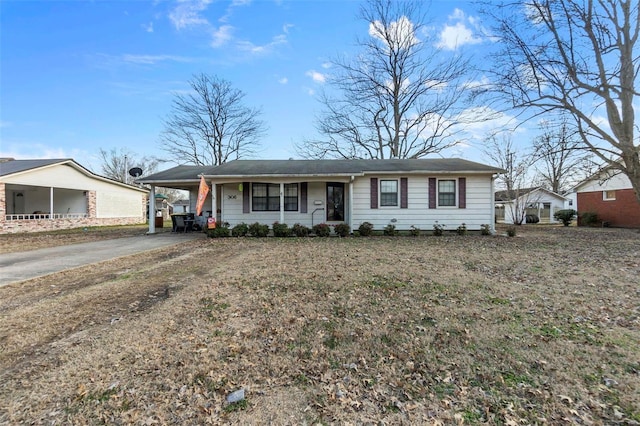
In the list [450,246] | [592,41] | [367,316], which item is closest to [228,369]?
[367,316]

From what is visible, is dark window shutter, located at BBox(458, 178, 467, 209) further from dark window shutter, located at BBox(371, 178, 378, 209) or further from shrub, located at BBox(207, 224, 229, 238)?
shrub, located at BBox(207, 224, 229, 238)

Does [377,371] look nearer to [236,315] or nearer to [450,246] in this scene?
[236,315]

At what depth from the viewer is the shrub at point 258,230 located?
41.8 ft

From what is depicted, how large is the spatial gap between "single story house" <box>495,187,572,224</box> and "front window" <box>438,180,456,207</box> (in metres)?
14.6

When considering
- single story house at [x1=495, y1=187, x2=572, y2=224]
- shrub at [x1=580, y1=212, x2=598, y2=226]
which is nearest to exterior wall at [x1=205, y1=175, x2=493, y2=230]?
shrub at [x1=580, y1=212, x2=598, y2=226]

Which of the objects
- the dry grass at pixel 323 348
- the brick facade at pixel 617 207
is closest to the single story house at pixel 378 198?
the dry grass at pixel 323 348

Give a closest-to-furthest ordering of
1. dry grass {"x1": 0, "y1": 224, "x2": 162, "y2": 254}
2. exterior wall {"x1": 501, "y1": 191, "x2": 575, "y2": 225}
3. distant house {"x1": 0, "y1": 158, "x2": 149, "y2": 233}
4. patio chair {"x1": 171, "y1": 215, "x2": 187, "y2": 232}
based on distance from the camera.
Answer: dry grass {"x1": 0, "y1": 224, "x2": 162, "y2": 254} < patio chair {"x1": 171, "y1": 215, "x2": 187, "y2": 232} < distant house {"x1": 0, "y1": 158, "x2": 149, "y2": 233} < exterior wall {"x1": 501, "y1": 191, "x2": 575, "y2": 225}

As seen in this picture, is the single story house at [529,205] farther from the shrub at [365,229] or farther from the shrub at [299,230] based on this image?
the shrub at [299,230]

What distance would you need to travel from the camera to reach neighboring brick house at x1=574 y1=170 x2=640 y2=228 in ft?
60.5

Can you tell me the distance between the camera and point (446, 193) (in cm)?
1377

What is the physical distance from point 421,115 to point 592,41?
40.4 feet

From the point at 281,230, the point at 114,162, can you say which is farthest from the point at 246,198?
the point at 114,162

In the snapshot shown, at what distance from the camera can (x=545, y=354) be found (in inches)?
117

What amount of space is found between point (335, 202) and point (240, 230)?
4.43m
